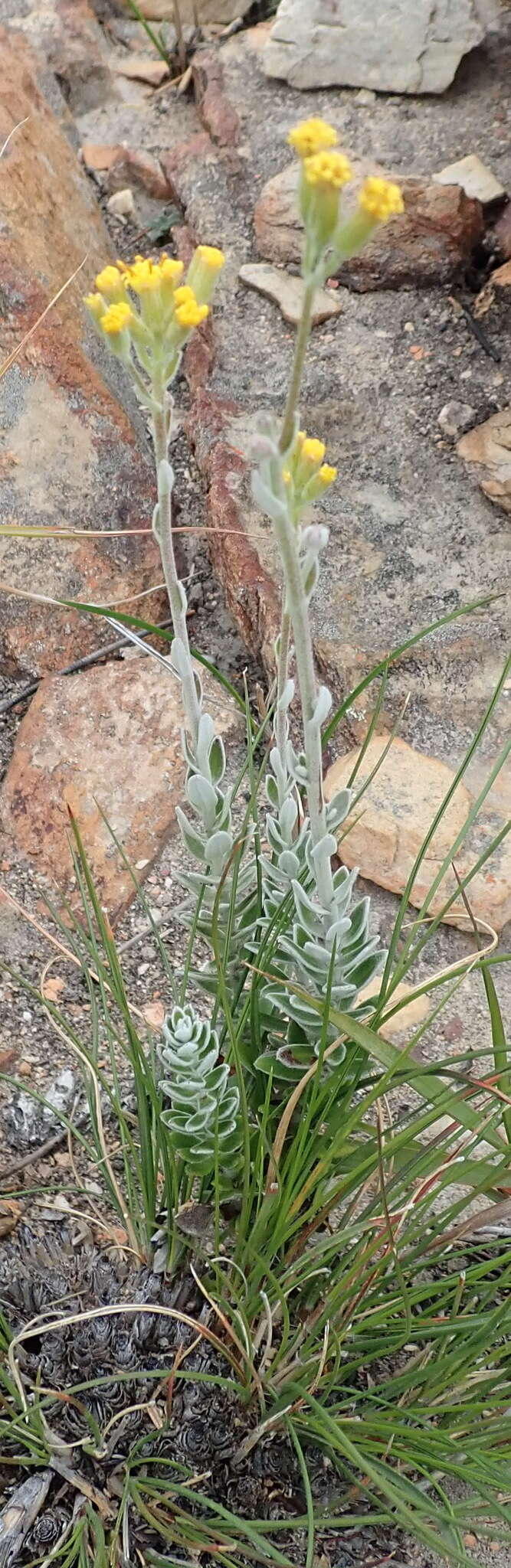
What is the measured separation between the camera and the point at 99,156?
3254 mm

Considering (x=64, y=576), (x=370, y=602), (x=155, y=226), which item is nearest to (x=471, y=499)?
(x=370, y=602)

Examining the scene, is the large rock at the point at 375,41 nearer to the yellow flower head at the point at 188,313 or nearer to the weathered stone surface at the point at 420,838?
the weathered stone surface at the point at 420,838

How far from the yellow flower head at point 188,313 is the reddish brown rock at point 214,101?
8.20 ft

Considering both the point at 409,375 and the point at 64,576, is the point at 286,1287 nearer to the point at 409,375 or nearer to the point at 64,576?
the point at 64,576

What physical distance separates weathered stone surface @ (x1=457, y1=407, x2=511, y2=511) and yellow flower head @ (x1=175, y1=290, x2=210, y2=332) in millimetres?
1487

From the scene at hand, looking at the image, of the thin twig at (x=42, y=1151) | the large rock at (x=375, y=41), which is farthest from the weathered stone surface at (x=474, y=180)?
the thin twig at (x=42, y=1151)

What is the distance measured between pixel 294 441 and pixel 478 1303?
3.66 feet

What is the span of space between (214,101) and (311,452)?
271 centimetres

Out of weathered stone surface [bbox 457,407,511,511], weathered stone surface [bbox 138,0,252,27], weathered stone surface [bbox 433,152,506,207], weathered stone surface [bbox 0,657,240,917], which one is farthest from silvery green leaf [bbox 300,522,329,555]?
weathered stone surface [bbox 138,0,252,27]

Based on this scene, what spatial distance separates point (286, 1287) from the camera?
129cm

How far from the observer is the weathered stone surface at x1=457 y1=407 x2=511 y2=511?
2.32 m

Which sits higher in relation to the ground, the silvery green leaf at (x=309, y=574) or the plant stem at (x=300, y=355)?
the plant stem at (x=300, y=355)

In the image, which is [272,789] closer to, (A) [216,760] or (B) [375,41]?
(A) [216,760]

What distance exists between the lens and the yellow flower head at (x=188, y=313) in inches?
35.9
